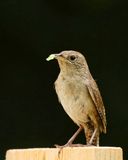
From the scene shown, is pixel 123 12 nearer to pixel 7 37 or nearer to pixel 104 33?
pixel 104 33

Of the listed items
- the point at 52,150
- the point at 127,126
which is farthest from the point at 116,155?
the point at 127,126

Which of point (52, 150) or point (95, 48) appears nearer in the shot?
point (52, 150)

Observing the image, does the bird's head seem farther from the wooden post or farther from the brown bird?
the wooden post

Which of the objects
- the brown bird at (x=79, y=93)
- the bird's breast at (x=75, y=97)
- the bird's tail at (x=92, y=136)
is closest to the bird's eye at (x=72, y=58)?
the brown bird at (x=79, y=93)

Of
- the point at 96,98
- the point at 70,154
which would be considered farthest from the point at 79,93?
the point at 70,154

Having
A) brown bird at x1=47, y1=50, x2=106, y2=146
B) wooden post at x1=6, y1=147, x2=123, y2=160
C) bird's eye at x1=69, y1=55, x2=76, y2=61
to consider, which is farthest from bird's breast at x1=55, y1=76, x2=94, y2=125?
wooden post at x1=6, y1=147, x2=123, y2=160

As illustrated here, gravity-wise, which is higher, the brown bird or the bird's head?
the bird's head

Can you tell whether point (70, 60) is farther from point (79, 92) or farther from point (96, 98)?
point (96, 98)
